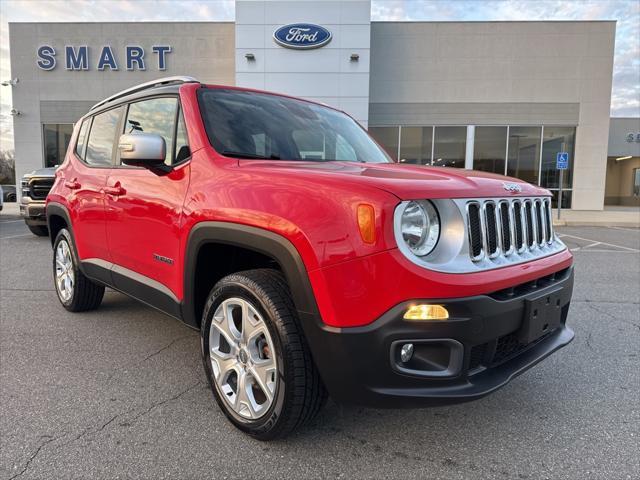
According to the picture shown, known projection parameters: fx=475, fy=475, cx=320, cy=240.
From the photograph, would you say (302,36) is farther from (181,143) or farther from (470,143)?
(181,143)

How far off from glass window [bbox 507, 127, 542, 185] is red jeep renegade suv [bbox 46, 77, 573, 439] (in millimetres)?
19800

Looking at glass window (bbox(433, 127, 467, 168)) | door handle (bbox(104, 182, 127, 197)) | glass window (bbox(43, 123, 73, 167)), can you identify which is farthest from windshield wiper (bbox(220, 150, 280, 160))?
glass window (bbox(43, 123, 73, 167))

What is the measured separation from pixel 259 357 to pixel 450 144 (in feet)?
66.2

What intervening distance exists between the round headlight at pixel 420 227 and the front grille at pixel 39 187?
9669 mm

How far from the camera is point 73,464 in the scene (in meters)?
2.17

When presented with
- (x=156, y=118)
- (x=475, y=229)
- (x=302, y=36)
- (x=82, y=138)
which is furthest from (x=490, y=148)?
(x=475, y=229)

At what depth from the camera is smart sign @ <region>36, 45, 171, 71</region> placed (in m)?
21.1

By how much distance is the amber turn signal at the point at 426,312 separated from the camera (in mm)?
1877

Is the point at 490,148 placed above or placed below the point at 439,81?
below

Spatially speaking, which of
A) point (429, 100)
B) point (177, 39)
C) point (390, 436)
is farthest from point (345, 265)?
point (177, 39)

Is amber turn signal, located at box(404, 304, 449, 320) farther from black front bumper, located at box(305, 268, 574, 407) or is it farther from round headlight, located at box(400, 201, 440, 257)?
round headlight, located at box(400, 201, 440, 257)

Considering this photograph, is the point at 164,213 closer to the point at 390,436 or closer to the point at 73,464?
the point at 73,464

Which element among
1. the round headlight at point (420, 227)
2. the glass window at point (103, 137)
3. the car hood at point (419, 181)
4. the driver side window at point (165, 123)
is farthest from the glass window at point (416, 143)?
the round headlight at point (420, 227)

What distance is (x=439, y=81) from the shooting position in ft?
67.9
